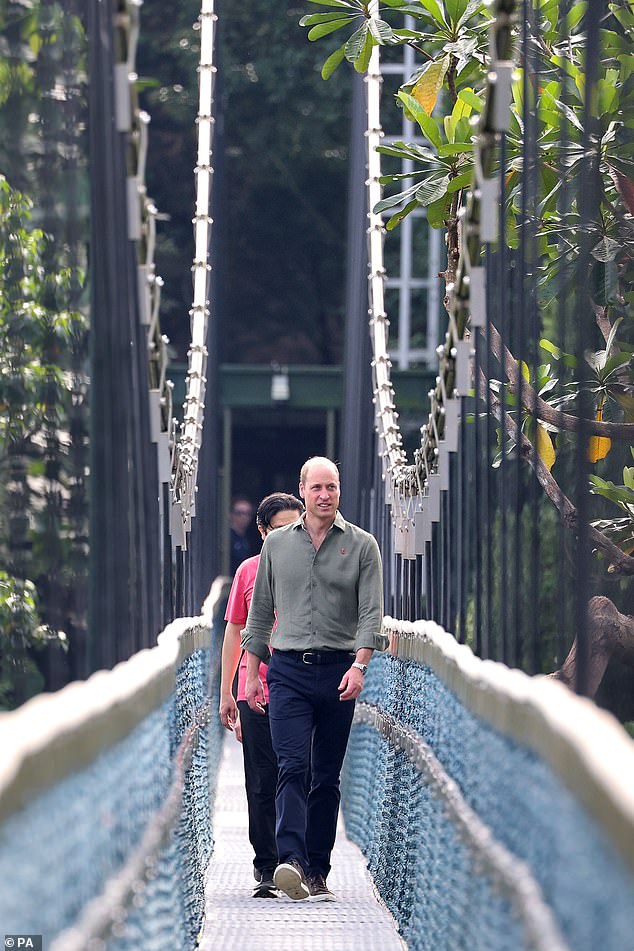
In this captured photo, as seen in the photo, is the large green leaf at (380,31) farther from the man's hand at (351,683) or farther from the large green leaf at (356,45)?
the man's hand at (351,683)

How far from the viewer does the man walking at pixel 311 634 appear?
179 inches

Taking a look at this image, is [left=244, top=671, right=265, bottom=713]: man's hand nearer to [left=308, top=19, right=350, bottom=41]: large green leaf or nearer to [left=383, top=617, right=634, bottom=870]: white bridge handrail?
[left=308, top=19, right=350, bottom=41]: large green leaf

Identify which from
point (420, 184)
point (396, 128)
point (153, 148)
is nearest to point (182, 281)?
point (153, 148)

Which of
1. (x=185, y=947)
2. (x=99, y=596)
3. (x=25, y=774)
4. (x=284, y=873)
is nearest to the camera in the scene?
(x=25, y=774)

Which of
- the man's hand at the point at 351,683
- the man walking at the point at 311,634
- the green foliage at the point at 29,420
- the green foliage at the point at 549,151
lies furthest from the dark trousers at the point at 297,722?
the green foliage at the point at 549,151

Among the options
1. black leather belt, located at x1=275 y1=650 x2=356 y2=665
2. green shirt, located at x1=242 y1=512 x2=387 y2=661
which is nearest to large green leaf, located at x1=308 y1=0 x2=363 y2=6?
green shirt, located at x1=242 y1=512 x2=387 y2=661

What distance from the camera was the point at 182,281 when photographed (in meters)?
20.8

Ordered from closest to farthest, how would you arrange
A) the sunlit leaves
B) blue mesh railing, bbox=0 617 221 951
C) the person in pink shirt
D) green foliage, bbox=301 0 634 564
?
blue mesh railing, bbox=0 617 221 951
green foliage, bbox=301 0 634 564
the sunlit leaves
the person in pink shirt

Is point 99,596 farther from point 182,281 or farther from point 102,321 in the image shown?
point 182,281

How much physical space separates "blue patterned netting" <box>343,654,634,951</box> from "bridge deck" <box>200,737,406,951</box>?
0.25ft

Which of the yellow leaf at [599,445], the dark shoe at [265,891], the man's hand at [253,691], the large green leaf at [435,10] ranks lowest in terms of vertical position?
the dark shoe at [265,891]

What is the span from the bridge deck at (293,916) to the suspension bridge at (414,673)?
0.02m

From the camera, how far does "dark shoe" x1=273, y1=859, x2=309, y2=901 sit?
446 cm

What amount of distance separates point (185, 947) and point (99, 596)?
819 millimetres
